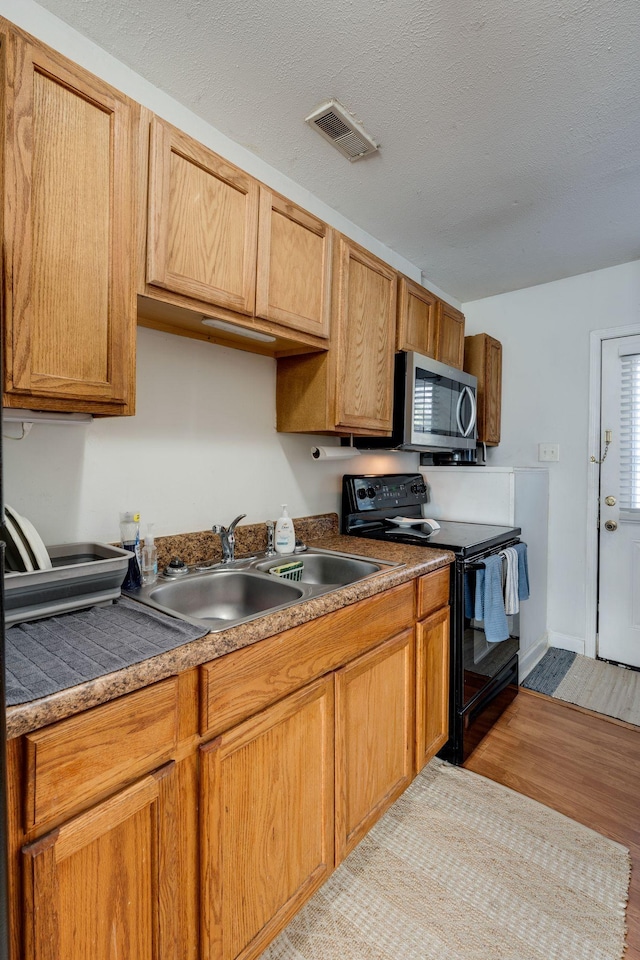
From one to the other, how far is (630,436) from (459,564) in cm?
164

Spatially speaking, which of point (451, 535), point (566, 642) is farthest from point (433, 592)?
point (566, 642)

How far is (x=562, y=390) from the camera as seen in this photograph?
3004mm

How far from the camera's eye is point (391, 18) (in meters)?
1.24

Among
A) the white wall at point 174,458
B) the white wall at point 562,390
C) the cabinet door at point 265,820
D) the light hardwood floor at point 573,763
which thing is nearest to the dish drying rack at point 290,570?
the white wall at point 174,458

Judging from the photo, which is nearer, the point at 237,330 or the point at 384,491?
the point at 237,330

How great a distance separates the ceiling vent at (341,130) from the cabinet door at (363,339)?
324 millimetres

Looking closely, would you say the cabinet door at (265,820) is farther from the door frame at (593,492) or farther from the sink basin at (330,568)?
the door frame at (593,492)

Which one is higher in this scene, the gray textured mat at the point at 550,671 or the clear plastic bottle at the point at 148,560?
the clear plastic bottle at the point at 148,560

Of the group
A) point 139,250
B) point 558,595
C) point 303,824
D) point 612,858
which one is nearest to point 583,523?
point 558,595

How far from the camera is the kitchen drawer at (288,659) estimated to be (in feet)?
3.16

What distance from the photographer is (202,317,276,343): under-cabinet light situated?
1.42 meters

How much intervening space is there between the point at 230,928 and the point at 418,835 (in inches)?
32.1

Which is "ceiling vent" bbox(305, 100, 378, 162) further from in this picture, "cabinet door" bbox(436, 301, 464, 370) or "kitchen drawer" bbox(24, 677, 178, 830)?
"kitchen drawer" bbox(24, 677, 178, 830)

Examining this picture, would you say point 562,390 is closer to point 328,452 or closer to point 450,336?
point 450,336
